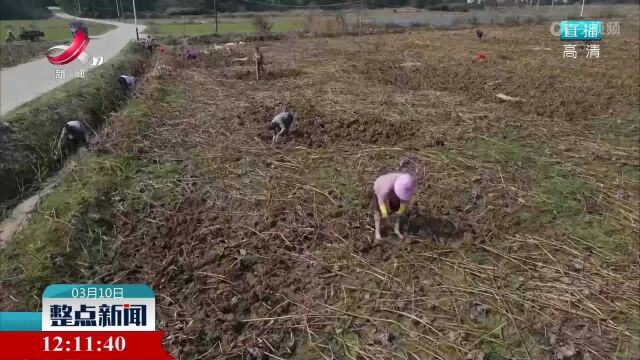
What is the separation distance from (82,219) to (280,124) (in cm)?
324

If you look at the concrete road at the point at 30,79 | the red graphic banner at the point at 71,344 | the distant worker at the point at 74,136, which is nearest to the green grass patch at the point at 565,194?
the red graphic banner at the point at 71,344

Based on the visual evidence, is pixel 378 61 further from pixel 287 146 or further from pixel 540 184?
pixel 540 184

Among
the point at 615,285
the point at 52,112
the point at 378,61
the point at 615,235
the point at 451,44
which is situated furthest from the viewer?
the point at 451,44

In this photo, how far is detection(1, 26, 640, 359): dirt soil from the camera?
352cm

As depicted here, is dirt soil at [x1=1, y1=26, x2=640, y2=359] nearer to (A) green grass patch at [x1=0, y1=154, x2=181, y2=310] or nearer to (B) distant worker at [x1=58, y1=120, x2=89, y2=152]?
(A) green grass patch at [x1=0, y1=154, x2=181, y2=310]

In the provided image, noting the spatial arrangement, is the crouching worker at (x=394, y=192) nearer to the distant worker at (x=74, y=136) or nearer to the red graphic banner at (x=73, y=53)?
the distant worker at (x=74, y=136)

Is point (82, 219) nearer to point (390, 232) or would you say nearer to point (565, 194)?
point (390, 232)

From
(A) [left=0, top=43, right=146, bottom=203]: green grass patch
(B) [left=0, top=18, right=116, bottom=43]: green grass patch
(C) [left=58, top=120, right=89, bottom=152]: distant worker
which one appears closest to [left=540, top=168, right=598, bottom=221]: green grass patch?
(C) [left=58, top=120, right=89, bottom=152]: distant worker

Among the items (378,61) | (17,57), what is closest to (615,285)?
(378,61)

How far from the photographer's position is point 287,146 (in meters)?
6.98

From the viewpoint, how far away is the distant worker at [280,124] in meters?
7.12

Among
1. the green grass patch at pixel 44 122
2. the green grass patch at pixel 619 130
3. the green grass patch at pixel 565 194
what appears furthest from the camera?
the green grass patch at pixel 619 130

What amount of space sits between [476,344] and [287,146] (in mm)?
4311

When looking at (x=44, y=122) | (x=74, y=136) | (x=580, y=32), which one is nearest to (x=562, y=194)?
(x=74, y=136)
